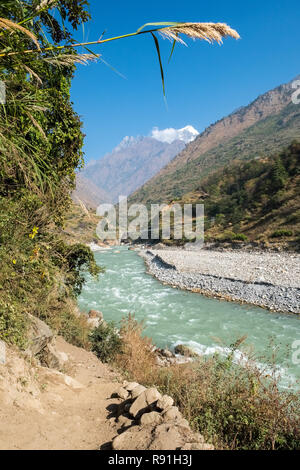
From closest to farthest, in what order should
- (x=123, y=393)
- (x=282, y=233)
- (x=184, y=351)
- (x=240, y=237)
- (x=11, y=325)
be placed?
(x=123, y=393), (x=11, y=325), (x=184, y=351), (x=282, y=233), (x=240, y=237)

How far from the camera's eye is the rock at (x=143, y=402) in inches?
114

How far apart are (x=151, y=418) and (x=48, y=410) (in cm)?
134

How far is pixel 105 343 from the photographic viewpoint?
7.00 meters

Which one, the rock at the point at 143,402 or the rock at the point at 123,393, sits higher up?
the rock at the point at 143,402

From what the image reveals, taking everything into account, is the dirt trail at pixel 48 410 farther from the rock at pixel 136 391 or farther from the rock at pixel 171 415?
the rock at pixel 171 415

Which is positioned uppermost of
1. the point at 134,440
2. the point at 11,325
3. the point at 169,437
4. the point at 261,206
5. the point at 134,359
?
the point at 261,206

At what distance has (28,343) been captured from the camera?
13.5ft

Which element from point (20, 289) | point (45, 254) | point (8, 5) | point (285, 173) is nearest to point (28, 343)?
point (20, 289)

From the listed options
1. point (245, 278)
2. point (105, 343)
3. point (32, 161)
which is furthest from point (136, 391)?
point (245, 278)

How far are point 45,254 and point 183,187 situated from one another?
10906 centimetres

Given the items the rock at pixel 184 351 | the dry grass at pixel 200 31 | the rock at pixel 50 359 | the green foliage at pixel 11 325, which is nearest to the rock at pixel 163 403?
the green foliage at pixel 11 325

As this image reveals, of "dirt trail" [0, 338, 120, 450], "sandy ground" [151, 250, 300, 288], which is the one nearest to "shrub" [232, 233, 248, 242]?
"sandy ground" [151, 250, 300, 288]

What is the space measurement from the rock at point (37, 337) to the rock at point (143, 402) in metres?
2.16

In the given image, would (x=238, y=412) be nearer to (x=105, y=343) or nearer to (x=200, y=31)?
(x=200, y=31)
